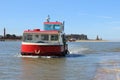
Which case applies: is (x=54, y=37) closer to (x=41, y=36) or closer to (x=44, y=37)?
(x=44, y=37)

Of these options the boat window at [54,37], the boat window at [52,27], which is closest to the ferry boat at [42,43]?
the boat window at [54,37]

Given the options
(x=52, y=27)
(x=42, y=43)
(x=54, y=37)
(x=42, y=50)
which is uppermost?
(x=52, y=27)

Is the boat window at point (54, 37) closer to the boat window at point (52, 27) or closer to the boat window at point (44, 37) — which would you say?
the boat window at point (44, 37)

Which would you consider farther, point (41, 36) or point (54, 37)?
point (41, 36)

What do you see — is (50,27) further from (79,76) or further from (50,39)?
(79,76)

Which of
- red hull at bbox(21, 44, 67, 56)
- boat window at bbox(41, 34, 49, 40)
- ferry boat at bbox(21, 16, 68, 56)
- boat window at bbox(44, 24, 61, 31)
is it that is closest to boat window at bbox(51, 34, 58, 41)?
ferry boat at bbox(21, 16, 68, 56)

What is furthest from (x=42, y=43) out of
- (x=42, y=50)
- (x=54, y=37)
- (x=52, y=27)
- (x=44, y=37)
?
(x=52, y=27)

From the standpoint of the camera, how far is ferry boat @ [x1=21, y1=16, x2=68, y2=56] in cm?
3525

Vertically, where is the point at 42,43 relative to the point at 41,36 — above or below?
below

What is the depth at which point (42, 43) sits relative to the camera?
116 ft

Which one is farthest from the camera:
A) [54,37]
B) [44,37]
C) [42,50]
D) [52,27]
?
[52,27]

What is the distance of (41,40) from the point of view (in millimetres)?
36031

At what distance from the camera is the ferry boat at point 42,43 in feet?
116

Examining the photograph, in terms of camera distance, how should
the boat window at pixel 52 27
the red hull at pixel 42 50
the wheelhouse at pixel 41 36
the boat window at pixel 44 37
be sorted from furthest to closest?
the boat window at pixel 52 27, the boat window at pixel 44 37, the wheelhouse at pixel 41 36, the red hull at pixel 42 50
